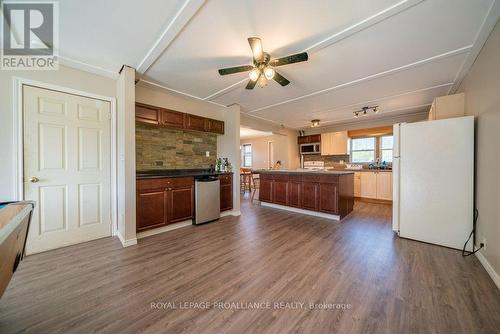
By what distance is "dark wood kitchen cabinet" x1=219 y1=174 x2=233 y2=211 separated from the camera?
12.9 ft

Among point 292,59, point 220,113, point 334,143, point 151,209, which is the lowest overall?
point 151,209

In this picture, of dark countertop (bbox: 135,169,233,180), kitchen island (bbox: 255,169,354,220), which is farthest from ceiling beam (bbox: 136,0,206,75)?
→ kitchen island (bbox: 255,169,354,220)

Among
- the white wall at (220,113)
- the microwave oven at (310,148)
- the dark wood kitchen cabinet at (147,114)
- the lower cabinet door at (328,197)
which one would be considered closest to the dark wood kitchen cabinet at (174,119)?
the dark wood kitchen cabinet at (147,114)

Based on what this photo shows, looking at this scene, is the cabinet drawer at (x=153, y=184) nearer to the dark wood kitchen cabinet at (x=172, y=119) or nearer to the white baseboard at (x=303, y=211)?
the dark wood kitchen cabinet at (x=172, y=119)

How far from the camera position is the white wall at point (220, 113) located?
136 inches

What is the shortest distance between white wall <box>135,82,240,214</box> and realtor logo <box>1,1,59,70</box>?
125 centimetres

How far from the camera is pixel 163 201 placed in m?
3.04

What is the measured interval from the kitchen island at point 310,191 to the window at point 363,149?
2265 millimetres

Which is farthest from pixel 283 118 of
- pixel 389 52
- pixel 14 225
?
pixel 14 225

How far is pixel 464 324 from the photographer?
131cm

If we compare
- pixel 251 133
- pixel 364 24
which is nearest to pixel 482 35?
pixel 364 24

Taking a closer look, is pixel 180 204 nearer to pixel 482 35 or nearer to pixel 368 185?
pixel 482 35

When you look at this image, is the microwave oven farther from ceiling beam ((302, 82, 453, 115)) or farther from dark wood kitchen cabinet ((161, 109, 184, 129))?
dark wood kitchen cabinet ((161, 109, 184, 129))

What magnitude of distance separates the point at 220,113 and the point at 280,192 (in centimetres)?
241
